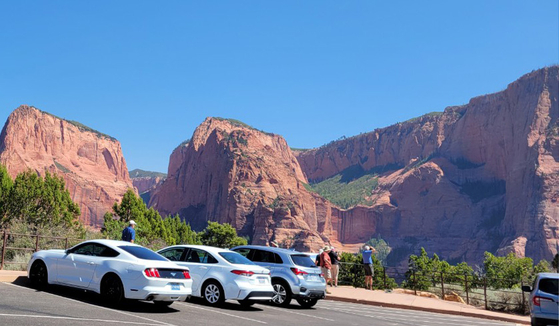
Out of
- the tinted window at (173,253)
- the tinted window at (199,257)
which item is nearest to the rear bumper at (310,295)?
the tinted window at (199,257)

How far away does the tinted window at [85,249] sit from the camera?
12830 mm

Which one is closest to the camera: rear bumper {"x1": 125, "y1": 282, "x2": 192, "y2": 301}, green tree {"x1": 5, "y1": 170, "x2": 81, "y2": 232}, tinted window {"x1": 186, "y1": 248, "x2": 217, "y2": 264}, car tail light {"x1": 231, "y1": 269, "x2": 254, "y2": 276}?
rear bumper {"x1": 125, "y1": 282, "x2": 192, "y2": 301}

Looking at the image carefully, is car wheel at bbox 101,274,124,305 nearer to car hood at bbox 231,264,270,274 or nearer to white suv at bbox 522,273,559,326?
car hood at bbox 231,264,270,274

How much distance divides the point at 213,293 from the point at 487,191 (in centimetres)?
18292

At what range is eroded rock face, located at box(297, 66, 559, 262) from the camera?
13712 cm

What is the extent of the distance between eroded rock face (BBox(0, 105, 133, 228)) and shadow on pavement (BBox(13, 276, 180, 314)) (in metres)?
146

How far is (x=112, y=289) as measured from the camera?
40.1 feet

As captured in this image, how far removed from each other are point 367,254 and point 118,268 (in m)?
13.8

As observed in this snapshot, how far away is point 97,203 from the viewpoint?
17212cm

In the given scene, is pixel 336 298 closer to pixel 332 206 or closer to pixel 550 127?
pixel 550 127

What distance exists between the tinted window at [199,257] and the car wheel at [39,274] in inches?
140

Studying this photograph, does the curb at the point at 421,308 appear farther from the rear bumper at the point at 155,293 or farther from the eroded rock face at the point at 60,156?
the eroded rock face at the point at 60,156

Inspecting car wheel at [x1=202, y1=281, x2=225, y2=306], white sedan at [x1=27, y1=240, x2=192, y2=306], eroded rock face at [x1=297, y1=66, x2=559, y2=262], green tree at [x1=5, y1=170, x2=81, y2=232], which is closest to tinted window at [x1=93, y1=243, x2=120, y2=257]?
white sedan at [x1=27, y1=240, x2=192, y2=306]

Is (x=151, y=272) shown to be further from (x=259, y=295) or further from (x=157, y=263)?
(x=259, y=295)
